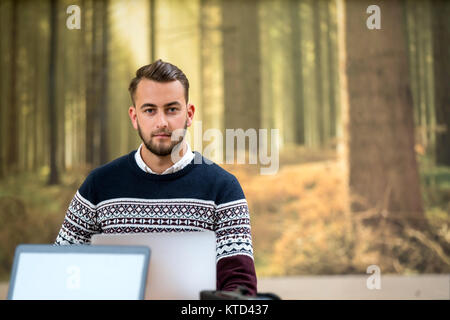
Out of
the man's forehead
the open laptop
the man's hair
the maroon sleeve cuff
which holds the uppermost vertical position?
the man's hair

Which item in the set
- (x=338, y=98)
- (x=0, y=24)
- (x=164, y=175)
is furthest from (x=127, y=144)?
(x=164, y=175)

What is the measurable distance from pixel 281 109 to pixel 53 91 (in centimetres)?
235

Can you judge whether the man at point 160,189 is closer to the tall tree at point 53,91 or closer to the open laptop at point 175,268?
the open laptop at point 175,268

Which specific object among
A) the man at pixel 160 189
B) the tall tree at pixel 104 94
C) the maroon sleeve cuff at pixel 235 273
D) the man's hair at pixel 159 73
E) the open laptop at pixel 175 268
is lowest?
the maroon sleeve cuff at pixel 235 273

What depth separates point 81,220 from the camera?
5.53 feet

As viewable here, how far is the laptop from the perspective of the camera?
99 centimetres

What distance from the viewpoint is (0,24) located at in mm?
5523

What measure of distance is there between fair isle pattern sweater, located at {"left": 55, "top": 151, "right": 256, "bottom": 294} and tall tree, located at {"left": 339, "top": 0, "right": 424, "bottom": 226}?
3849 millimetres

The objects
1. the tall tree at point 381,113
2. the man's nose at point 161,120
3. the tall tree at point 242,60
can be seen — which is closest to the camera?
the man's nose at point 161,120

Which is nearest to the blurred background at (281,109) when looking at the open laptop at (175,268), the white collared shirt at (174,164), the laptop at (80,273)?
the white collared shirt at (174,164)

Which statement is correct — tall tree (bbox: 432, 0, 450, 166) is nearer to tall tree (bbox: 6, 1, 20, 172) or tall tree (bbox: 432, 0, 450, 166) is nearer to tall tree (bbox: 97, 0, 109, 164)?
tall tree (bbox: 97, 0, 109, 164)

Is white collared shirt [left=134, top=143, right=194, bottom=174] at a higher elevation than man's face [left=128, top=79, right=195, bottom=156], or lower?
lower

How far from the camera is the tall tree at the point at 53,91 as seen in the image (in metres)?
5.48

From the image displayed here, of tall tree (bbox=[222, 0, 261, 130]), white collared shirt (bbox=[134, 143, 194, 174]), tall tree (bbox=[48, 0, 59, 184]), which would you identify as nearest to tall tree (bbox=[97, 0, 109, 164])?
tall tree (bbox=[48, 0, 59, 184])
